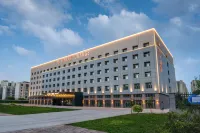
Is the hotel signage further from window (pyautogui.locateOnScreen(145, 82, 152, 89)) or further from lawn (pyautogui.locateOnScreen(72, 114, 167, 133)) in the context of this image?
lawn (pyautogui.locateOnScreen(72, 114, 167, 133))

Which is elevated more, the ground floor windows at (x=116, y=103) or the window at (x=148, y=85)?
the window at (x=148, y=85)

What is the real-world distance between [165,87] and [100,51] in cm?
2849

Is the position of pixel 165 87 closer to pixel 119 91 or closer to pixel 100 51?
pixel 119 91

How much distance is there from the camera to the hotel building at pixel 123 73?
53.7 m

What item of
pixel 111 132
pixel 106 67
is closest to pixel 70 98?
pixel 106 67

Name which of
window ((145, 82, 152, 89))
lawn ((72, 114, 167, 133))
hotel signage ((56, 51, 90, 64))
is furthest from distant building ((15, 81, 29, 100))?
lawn ((72, 114, 167, 133))

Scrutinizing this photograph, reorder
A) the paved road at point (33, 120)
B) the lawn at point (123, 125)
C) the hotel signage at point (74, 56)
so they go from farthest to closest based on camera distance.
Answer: the hotel signage at point (74, 56)
the paved road at point (33, 120)
the lawn at point (123, 125)

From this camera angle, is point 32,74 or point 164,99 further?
point 32,74

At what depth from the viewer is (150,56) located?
54.2 metres

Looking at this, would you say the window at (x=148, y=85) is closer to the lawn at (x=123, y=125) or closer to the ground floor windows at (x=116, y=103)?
the ground floor windows at (x=116, y=103)

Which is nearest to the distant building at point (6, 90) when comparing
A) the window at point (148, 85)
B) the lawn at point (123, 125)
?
the window at point (148, 85)

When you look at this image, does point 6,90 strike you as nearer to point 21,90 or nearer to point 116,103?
point 21,90

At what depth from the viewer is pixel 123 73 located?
60281 mm

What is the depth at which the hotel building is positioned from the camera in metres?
53.7
